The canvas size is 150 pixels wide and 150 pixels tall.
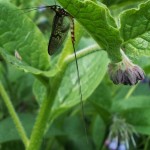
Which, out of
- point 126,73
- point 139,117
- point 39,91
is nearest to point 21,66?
point 126,73

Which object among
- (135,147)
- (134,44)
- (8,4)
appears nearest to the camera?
(134,44)

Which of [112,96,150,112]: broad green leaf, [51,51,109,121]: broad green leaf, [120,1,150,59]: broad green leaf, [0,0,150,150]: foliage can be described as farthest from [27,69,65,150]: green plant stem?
[112,96,150,112]: broad green leaf

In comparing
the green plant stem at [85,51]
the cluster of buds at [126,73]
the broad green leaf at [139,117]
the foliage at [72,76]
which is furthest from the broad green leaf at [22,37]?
the broad green leaf at [139,117]

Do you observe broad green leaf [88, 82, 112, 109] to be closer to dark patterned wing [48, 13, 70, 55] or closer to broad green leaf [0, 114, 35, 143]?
broad green leaf [0, 114, 35, 143]

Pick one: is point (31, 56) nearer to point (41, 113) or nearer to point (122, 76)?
point (41, 113)

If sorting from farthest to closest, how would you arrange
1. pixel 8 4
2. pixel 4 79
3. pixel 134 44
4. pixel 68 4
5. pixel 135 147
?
pixel 4 79, pixel 135 147, pixel 8 4, pixel 134 44, pixel 68 4

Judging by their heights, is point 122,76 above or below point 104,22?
below

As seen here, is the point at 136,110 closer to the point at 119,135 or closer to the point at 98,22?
the point at 119,135

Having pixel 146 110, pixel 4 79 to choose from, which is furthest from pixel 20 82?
pixel 146 110
